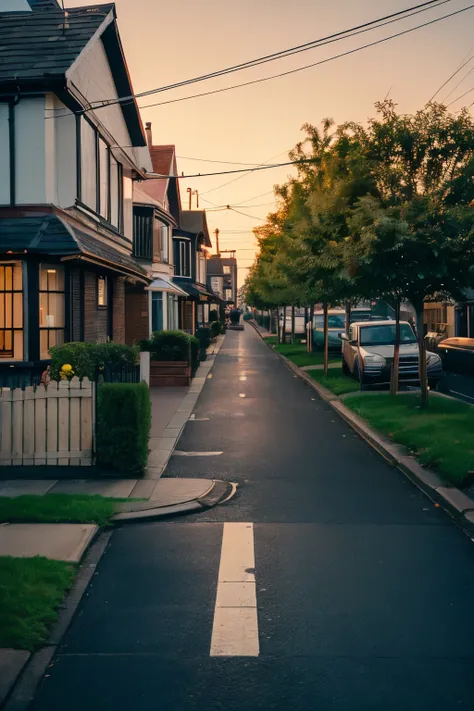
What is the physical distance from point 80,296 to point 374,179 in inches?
279

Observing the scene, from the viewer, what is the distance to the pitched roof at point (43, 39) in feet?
52.1

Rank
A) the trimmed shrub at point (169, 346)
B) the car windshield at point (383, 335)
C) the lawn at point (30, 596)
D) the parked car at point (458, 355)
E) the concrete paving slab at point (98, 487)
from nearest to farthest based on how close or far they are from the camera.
Answer: the lawn at point (30, 596) < the concrete paving slab at point (98, 487) < the car windshield at point (383, 335) < the parked car at point (458, 355) < the trimmed shrub at point (169, 346)

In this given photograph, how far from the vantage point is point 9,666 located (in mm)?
4562

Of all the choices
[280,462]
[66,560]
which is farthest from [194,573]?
[280,462]

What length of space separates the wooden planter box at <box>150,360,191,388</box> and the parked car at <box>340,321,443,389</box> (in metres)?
5.06

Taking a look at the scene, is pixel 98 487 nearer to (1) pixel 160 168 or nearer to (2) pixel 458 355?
(2) pixel 458 355

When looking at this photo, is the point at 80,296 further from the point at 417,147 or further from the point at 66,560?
the point at 66,560

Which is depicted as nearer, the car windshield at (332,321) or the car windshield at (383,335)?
the car windshield at (383,335)

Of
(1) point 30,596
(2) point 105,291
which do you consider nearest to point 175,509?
(1) point 30,596

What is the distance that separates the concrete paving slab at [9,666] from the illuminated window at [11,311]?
11721 millimetres

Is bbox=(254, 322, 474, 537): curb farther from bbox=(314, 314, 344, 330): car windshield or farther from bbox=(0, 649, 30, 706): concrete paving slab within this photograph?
bbox=(314, 314, 344, 330): car windshield

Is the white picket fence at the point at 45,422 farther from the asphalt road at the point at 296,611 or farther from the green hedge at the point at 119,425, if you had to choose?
the asphalt road at the point at 296,611

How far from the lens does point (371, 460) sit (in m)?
11.6

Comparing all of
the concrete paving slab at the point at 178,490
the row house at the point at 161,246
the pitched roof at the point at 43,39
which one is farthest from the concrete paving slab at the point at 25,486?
the row house at the point at 161,246
